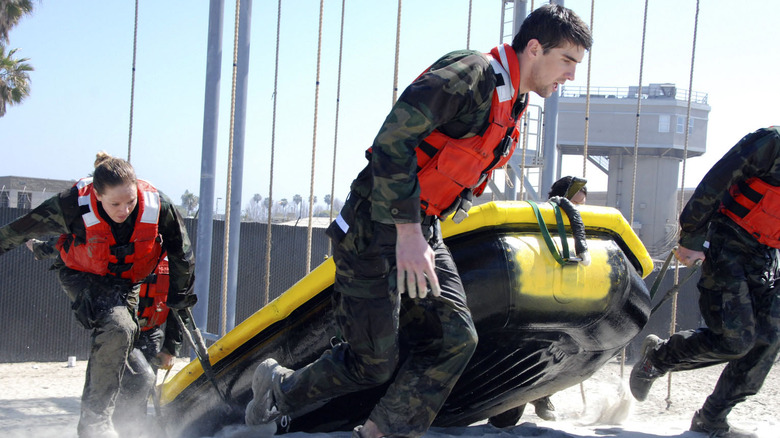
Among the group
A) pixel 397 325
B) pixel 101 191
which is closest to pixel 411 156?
pixel 397 325

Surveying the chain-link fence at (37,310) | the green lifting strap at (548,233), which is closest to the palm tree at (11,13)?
the chain-link fence at (37,310)

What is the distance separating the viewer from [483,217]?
284cm

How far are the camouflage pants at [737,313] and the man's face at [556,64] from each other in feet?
4.97

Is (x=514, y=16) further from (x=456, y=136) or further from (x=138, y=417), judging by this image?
(x=138, y=417)

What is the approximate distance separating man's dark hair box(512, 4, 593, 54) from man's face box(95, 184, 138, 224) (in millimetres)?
1843

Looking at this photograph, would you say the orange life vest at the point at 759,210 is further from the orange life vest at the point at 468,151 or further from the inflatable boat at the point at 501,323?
the orange life vest at the point at 468,151

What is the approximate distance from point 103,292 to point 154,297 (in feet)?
1.40

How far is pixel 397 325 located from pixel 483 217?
0.74 meters

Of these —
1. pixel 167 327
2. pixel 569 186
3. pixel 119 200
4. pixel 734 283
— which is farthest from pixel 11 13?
pixel 734 283

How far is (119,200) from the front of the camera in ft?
9.70

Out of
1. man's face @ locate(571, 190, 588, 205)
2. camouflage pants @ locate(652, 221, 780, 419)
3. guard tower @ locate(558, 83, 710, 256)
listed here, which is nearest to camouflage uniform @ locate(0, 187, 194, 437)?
camouflage pants @ locate(652, 221, 780, 419)

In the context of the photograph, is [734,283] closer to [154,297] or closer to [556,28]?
[556,28]

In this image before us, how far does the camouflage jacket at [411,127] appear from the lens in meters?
2.04

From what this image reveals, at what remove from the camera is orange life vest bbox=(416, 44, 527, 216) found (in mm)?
2238
